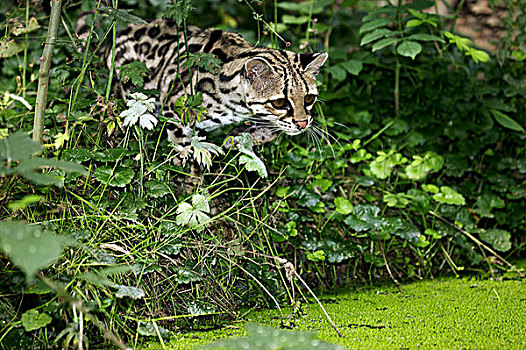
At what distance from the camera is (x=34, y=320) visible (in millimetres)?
1957

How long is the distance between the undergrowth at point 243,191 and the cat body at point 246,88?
16 cm

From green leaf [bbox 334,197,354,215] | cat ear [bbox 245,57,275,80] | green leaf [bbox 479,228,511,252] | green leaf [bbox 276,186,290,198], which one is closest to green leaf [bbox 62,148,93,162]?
cat ear [bbox 245,57,275,80]

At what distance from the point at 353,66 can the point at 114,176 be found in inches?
73.7

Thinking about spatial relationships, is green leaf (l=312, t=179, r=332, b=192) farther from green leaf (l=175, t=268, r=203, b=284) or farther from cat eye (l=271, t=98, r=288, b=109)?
green leaf (l=175, t=268, r=203, b=284)

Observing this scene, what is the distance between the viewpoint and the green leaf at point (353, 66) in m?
3.56

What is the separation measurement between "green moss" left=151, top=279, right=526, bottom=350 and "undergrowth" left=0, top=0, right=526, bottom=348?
0.16 meters

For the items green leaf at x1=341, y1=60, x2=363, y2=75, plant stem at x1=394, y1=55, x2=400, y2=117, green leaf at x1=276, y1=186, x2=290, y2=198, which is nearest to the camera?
green leaf at x1=276, y1=186, x2=290, y2=198

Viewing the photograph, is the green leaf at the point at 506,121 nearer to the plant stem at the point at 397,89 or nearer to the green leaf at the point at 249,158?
the plant stem at the point at 397,89

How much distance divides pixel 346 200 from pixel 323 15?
2.48 m

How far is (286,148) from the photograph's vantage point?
Answer: 333cm

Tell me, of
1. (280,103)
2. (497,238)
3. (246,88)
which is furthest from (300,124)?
(497,238)

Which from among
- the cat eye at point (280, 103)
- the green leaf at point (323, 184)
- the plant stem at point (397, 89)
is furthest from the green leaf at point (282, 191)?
the plant stem at point (397, 89)

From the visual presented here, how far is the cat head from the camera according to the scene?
2.73 meters

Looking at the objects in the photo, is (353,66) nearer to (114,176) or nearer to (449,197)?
(449,197)
